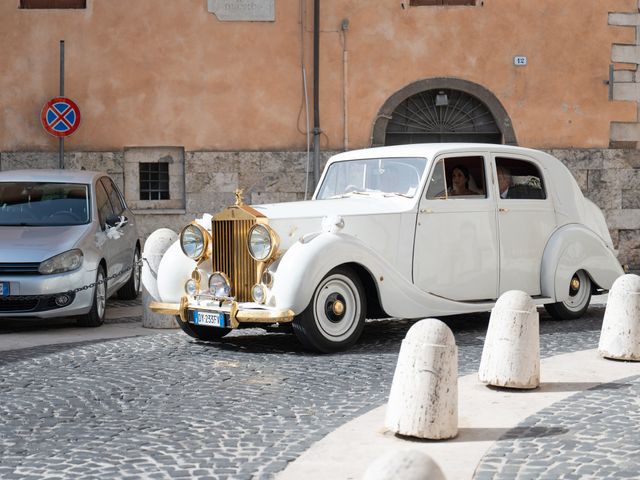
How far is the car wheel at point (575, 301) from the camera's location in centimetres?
967

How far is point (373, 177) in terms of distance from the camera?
9.03 m

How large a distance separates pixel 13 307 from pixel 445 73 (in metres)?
9.17

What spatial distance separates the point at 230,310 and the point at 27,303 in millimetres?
2704

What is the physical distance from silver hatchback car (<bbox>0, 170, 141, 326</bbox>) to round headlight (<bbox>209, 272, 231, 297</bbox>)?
209cm

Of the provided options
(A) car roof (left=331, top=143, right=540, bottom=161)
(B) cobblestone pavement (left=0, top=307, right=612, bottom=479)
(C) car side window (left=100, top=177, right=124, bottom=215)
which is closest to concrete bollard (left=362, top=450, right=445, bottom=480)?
(B) cobblestone pavement (left=0, top=307, right=612, bottom=479)

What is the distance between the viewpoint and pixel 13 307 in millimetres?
9609

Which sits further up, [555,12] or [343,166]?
[555,12]

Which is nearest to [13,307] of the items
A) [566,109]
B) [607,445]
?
[607,445]

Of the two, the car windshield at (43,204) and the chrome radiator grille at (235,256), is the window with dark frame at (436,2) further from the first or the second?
the chrome radiator grille at (235,256)

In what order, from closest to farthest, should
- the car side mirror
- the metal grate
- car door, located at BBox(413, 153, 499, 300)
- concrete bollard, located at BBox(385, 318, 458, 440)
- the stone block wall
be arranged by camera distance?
concrete bollard, located at BBox(385, 318, 458, 440) → car door, located at BBox(413, 153, 499, 300) → the car side mirror → the stone block wall → the metal grate

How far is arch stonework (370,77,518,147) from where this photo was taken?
1673 cm

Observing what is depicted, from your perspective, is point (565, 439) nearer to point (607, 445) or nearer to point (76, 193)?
point (607, 445)

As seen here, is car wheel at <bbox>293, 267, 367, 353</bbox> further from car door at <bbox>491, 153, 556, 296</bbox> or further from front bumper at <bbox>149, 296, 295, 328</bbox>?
car door at <bbox>491, 153, 556, 296</bbox>

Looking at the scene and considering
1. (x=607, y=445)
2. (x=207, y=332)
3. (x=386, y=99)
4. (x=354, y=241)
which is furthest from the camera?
(x=386, y=99)
